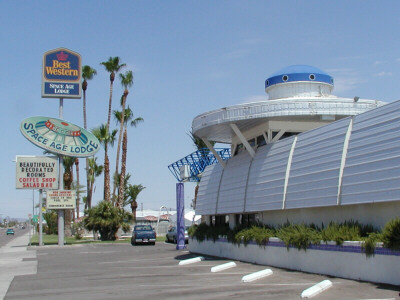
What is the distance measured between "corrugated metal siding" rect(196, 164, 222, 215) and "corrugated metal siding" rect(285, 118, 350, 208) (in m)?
7.76

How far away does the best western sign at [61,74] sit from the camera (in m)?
38.8

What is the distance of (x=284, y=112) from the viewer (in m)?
19.0

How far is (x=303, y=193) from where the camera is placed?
16.9m

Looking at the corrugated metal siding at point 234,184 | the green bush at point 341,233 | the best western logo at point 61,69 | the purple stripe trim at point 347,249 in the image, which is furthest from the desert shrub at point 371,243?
the best western logo at point 61,69

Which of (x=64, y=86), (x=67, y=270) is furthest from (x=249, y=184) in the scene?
(x=64, y=86)

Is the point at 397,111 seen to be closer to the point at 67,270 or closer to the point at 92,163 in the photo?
the point at 67,270

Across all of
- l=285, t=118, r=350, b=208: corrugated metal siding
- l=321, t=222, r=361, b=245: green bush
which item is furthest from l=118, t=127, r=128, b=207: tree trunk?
l=321, t=222, r=361, b=245: green bush

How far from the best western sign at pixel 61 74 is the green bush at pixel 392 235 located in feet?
101

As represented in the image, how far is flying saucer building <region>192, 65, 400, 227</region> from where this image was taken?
44.6 feet

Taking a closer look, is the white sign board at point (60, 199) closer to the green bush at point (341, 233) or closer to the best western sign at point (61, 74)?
the best western sign at point (61, 74)

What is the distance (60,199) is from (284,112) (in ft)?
83.8

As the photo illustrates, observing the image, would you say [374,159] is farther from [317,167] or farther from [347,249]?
[317,167]

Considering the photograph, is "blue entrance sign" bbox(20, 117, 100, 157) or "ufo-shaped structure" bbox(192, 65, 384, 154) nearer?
"ufo-shaped structure" bbox(192, 65, 384, 154)

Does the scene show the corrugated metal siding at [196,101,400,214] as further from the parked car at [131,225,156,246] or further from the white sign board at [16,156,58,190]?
the white sign board at [16,156,58,190]
